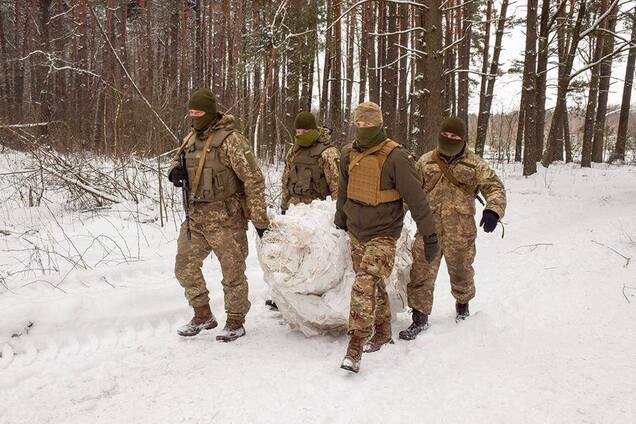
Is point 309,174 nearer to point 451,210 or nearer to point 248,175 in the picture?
point 248,175

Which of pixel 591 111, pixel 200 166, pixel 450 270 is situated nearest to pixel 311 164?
pixel 200 166

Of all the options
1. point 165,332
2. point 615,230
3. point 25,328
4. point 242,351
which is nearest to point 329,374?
point 242,351

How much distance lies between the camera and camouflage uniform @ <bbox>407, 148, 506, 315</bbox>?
3.89 metres

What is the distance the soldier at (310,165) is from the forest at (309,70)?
379 centimetres

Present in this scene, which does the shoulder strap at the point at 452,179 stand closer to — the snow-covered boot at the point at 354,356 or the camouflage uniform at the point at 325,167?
the camouflage uniform at the point at 325,167

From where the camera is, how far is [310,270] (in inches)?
141

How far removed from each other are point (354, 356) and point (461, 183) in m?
1.78

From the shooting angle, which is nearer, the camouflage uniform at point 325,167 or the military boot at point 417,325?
the military boot at point 417,325

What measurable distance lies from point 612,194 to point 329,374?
10.9 metres

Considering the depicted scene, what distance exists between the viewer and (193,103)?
3834 millimetres

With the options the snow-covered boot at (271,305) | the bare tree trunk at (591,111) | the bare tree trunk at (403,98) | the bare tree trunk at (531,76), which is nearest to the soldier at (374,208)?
the snow-covered boot at (271,305)

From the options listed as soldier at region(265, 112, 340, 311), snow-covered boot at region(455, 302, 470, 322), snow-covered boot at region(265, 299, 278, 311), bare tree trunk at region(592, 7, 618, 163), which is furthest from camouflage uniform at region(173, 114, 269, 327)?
bare tree trunk at region(592, 7, 618, 163)

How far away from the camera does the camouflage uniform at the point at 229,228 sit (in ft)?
12.6

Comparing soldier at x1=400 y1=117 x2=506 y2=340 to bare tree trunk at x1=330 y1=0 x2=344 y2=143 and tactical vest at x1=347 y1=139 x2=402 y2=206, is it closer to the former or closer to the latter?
tactical vest at x1=347 y1=139 x2=402 y2=206
